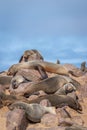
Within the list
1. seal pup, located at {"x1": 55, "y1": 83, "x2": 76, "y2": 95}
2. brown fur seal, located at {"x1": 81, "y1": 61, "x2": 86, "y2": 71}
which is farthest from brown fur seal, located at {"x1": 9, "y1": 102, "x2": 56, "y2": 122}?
brown fur seal, located at {"x1": 81, "y1": 61, "x2": 86, "y2": 71}

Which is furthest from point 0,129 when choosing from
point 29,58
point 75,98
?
point 29,58

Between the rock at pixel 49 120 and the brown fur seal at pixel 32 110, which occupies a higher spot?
the brown fur seal at pixel 32 110

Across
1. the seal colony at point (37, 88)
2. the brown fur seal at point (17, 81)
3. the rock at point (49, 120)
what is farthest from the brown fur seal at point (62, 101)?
the brown fur seal at point (17, 81)

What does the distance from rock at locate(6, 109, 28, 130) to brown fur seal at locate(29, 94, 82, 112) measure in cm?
133

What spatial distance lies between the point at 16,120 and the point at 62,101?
94.5 inches

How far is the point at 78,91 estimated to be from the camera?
12.9 m

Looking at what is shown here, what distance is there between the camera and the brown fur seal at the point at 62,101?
10.7 m

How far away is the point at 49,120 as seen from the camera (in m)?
9.30

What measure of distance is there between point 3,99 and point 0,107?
0.80 ft

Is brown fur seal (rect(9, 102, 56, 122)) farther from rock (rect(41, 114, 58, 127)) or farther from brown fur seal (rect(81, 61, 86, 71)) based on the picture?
brown fur seal (rect(81, 61, 86, 71))

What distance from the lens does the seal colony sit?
9641 millimetres

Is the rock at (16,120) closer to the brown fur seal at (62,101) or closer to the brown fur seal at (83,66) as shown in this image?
the brown fur seal at (62,101)

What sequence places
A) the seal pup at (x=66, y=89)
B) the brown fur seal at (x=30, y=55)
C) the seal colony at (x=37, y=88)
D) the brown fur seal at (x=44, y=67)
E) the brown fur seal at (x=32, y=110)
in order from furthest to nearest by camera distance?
the brown fur seal at (x=30, y=55) → the brown fur seal at (x=44, y=67) → the seal pup at (x=66, y=89) → the seal colony at (x=37, y=88) → the brown fur seal at (x=32, y=110)

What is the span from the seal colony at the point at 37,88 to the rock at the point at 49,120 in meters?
0.16
